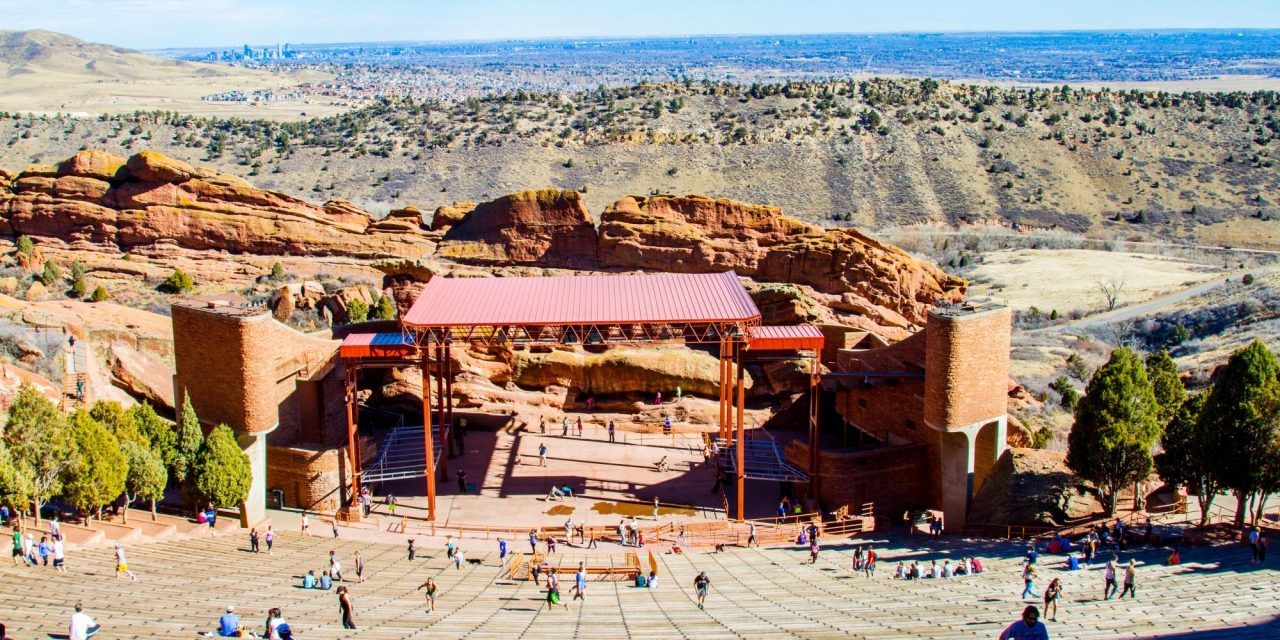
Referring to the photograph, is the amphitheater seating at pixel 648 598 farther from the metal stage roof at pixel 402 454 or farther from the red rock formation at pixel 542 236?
the red rock formation at pixel 542 236

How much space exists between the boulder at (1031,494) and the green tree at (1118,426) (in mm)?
1404

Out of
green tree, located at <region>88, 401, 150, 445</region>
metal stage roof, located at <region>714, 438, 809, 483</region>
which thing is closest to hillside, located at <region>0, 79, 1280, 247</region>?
metal stage roof, located at <region>714, 438, 809, 483</region>

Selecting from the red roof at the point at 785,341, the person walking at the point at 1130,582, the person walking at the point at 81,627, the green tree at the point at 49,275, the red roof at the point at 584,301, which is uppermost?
the red roof at the point at 584,301

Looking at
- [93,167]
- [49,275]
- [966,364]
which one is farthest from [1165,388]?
[93,167]

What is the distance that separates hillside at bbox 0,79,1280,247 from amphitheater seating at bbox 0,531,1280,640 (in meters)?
55.7

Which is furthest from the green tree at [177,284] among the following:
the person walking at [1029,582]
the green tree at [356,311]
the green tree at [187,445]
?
the person walking at [1029,582]

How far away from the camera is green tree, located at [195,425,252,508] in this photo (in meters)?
30.6

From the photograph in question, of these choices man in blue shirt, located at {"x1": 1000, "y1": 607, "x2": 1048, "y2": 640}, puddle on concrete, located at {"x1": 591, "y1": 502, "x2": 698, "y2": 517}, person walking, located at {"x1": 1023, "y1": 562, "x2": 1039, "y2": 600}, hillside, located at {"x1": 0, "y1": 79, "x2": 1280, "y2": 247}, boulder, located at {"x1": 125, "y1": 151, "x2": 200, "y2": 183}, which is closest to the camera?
man in blue shirt, located at {"x1": 1000, "y1": 607, "x2": 1048, "y2": 640}

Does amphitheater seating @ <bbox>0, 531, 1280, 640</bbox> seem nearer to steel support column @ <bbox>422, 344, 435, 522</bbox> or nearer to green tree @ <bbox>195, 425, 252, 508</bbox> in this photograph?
green tree @ <bbox>195, 425, 252, 508</bbox>

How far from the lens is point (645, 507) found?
114ft

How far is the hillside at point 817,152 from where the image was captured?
90.1 meters

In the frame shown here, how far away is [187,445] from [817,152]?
2947 inches

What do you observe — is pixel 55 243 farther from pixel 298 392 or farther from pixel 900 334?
pixel 900 334

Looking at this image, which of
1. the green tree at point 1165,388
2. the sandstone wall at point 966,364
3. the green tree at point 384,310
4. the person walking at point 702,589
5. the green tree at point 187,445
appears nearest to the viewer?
the person walking at point 702,589
